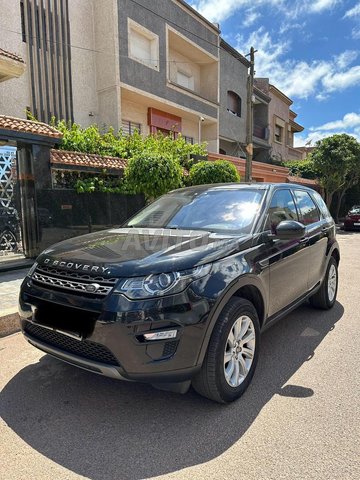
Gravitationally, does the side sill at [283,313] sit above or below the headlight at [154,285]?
below

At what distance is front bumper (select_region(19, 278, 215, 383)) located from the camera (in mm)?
2240

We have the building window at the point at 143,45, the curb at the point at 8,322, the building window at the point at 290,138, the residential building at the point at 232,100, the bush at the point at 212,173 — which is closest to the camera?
the curb at the point at 8,322

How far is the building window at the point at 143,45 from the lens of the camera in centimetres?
1412

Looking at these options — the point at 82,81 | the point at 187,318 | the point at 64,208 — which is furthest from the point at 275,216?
the point at 82,81

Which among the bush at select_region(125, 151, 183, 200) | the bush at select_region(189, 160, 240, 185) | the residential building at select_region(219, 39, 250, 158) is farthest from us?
the residential building at select_region(219, 39, 250, 158)

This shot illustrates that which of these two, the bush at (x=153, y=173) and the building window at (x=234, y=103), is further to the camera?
the building window at (x=234, y=103)

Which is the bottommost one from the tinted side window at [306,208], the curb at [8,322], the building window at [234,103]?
the curb at [8,322]

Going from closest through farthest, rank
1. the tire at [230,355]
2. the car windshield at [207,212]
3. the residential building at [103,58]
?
the tire at [230,355], the car windshield at [207,212], the residential building at [103,58]

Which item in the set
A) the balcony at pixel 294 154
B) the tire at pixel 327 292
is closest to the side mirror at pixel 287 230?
the tire at pixel 327 292

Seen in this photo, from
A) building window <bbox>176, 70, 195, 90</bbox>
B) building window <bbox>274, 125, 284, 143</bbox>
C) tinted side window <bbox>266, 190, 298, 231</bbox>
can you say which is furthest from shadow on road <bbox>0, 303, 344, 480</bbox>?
building window <bbox>274, 125, 284, 143</bbox>

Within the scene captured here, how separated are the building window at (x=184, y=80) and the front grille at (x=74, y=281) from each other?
1769 centimetres

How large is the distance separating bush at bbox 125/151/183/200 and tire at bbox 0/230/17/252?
2.94 meters

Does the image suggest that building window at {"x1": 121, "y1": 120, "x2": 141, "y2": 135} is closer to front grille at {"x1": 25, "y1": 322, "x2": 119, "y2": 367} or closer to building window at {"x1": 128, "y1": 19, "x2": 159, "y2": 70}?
building window at {"x1": 128, "y1": 19, "x2": 159, "y2": 70}

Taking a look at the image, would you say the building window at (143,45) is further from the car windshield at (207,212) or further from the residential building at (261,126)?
the residential building at (261,126)
